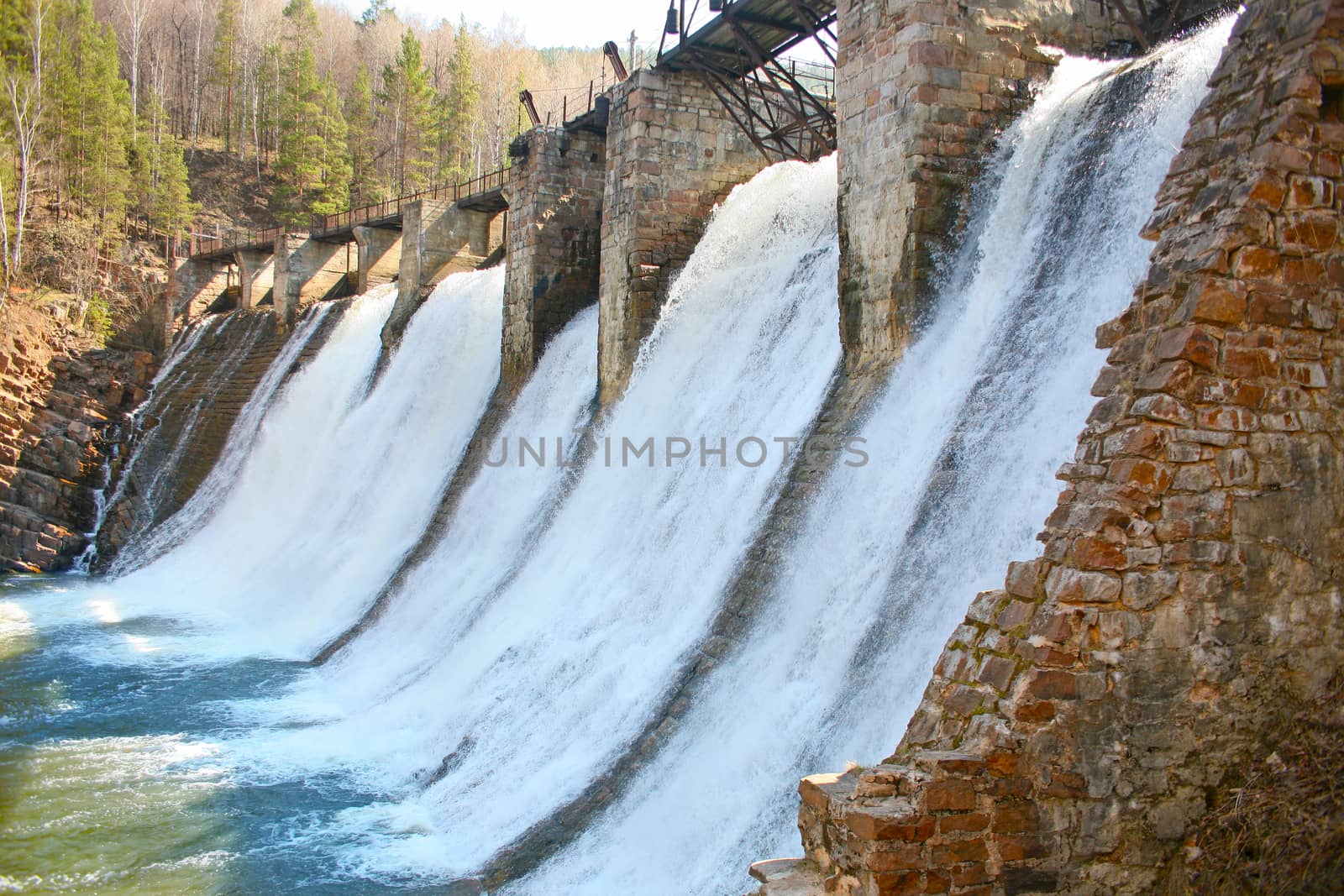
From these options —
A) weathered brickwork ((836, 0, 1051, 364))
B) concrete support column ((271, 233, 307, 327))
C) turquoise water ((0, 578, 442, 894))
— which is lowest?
Result: turquoise water ((0, 578, 442, 894))

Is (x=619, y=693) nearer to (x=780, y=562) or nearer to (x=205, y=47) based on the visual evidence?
(x=780, y=562)

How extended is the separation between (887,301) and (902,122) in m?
1.47

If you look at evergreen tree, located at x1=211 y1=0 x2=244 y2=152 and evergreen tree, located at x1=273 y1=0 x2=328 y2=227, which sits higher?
evergreen tree, located at x1=211 y1=0 x2=244 y2=152

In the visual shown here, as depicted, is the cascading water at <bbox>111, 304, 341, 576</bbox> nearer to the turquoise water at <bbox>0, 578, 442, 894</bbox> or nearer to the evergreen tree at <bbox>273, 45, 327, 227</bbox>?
the turquoise water at <bbox>0, 578, 442, 894</bbox>

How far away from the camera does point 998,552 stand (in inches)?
246

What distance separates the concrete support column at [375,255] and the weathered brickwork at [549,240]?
10412mm

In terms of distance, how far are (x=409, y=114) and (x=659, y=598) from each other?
128ft

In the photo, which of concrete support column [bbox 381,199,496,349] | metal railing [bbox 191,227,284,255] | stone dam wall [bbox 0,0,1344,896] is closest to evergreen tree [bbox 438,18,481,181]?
metal railing [bbox 191,227,284,255]

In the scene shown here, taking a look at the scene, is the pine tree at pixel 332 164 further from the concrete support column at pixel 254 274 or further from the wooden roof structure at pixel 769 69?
the wooden roof structure at pixel 769 69

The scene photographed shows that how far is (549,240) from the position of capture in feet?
53.7

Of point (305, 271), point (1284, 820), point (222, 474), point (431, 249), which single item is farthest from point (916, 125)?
point (305, 271)

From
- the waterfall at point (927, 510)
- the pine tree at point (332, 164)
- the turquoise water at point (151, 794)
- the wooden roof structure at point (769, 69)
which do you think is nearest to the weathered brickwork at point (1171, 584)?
the waterfall at point (927, 510)

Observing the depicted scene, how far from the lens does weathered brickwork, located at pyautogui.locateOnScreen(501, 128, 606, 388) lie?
16281mm

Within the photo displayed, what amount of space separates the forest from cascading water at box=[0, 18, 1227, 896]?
16.5m
